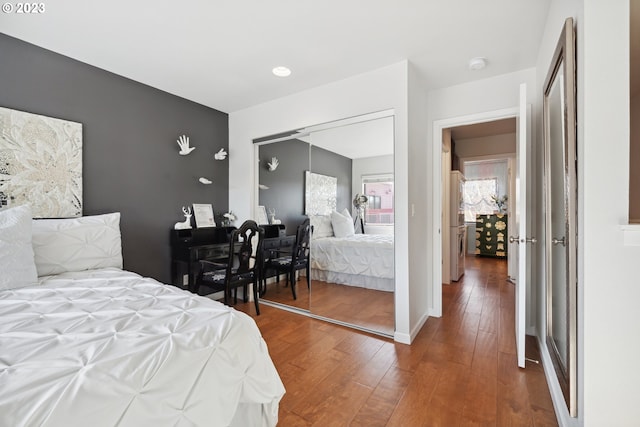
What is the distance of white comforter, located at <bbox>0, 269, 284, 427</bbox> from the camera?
77cm

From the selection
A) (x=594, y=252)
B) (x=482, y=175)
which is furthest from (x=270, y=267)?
(x=482, y=175)

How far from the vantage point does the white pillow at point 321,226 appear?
3.25 m

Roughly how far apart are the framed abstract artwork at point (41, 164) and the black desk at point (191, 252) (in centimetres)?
93

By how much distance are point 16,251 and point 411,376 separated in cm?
256

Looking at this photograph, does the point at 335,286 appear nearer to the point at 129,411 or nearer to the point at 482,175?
the point at 129,411

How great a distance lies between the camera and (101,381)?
0.83m

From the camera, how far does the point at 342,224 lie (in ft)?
10.4

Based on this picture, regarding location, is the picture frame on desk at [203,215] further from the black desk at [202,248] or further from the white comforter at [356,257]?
the white comforter at [356,257]

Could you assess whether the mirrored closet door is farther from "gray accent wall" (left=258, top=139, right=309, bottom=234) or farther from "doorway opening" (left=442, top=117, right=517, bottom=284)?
"doorway opening" (left=442, top=117, right=517, bottom=284)

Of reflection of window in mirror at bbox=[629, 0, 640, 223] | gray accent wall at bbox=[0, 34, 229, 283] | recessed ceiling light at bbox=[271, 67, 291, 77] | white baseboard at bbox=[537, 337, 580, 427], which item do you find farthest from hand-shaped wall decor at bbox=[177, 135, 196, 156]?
white baseboard at bbox=[537, 337, 580, 427]

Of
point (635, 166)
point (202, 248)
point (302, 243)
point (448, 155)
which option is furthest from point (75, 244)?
point (448, 155)

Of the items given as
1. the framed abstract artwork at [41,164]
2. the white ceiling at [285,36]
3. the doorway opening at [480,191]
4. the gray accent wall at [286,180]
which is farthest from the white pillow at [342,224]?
the framed abstract artwork at [41,164]

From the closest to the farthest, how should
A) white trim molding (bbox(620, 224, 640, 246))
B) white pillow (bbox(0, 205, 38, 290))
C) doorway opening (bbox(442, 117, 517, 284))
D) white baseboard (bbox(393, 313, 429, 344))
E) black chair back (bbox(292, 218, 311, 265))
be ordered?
white trim molding (bbox(620, 224, 640, 246)) < white pillow (bbox(0, 205, 38, 290)) < white baseboard (bbox(393, 313, 429, 344)) < black chair back (bbox(292, 218, 311, 265)) < doorway opening (bbox(442, 117, 517, 284))

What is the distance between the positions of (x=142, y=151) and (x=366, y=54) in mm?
2411
